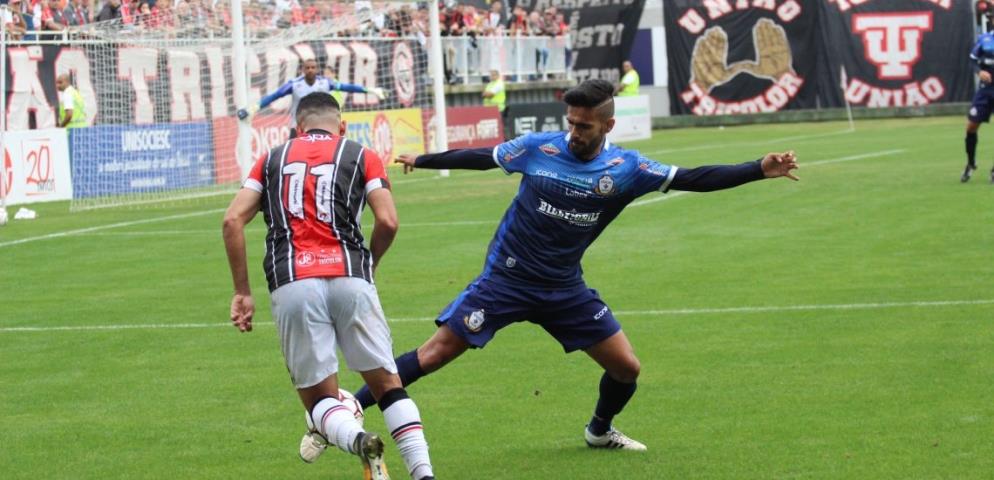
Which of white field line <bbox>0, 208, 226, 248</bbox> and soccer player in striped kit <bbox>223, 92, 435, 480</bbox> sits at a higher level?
soccer player in striped kit <bbox>223, 92, 435, 480</bbox>

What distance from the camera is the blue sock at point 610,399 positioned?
309 inches

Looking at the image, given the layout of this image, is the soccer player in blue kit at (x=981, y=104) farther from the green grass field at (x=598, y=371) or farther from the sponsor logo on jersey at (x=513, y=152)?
the sponsor logo on jersey at (x=513, y=152)

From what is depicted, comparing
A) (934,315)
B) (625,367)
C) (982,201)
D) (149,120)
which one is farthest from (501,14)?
(625,367)

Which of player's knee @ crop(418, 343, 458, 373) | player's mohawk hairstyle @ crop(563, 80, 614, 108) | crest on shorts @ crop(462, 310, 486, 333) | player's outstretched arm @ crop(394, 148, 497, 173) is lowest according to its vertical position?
player's knee @ crop(418, 343, 458, 373)

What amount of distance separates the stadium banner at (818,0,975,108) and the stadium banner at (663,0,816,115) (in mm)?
731

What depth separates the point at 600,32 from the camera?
170 feet

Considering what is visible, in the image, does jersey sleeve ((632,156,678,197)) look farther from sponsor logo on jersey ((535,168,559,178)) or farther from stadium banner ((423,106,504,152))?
stadium banner ((423,106,504,152))

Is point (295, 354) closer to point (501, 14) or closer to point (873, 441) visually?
point (873, 441)

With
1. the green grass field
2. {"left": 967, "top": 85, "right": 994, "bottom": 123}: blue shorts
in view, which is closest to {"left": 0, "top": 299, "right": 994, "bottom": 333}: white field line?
the green grass field

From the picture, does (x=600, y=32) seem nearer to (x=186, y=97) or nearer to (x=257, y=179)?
(x=186, y=97)

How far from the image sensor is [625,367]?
7.76 m

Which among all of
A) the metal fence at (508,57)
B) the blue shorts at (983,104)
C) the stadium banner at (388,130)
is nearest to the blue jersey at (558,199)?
the blue shorts at (983,104)

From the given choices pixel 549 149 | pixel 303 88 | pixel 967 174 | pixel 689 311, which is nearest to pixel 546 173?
pixel 549 149

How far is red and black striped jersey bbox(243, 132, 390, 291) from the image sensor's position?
6645 mm
